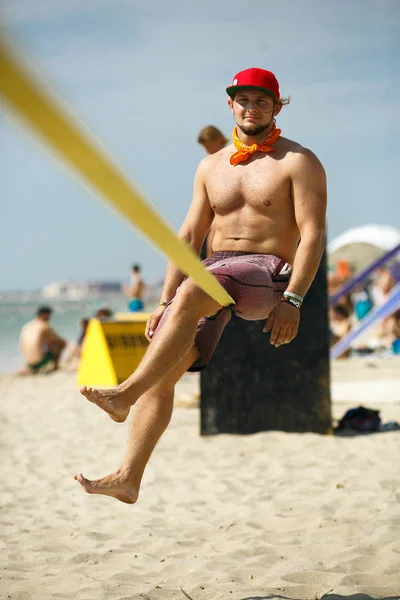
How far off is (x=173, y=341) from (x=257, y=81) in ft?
3.53

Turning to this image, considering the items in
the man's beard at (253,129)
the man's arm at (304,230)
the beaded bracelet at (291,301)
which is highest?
the man's beard at (253,129)

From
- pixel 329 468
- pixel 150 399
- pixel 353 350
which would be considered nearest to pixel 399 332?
pixel 353 350

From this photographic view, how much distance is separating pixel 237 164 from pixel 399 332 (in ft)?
35.0

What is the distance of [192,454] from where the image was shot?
7477 mm

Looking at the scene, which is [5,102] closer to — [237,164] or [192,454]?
[237,164]

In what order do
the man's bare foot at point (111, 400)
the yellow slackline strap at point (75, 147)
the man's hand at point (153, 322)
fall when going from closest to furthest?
the yellow slackline strap at point (75, 147)
the man's bare foot at point (111, 400)
the man's hand at point (153, 322)

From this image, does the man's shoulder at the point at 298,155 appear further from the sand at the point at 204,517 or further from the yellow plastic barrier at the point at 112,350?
the yellow plastic barrier at the point at 112,350

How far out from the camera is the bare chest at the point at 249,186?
11.9 feet

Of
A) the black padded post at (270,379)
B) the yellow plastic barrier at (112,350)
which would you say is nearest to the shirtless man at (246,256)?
the black padded post at (270,379)

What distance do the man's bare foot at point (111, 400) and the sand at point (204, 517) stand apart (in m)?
1.36

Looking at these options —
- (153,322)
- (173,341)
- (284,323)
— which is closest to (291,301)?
(284,323)

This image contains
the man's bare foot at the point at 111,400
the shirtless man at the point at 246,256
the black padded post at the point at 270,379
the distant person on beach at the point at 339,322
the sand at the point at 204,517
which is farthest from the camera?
the distant person on beach at the point at 339,322

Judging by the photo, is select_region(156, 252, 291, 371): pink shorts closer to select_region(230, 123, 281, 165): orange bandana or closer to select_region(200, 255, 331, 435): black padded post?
select_region(230, 123, 281, 165): orange bandana

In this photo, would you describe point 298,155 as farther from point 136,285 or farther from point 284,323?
point 136,285
